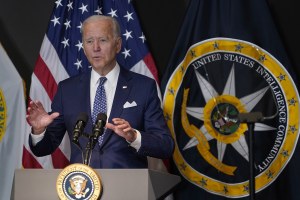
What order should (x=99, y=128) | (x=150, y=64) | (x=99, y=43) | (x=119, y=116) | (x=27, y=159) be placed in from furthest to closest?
(x=150, y=64) → (x=27, y=159) → (x=99, y=43) → (x=119, y=116) → (x=99, y=128)

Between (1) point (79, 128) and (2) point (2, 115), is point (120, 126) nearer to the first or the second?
(1) point (79, 128)

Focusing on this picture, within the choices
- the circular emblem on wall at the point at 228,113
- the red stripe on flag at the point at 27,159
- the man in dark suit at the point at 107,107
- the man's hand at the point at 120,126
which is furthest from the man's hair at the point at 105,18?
the red stripe on flag at the point at 27,159

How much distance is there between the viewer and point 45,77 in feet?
13.1

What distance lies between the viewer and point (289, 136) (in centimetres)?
382

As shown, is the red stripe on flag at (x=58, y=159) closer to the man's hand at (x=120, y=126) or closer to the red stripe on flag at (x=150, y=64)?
the red stripe on flag at (x=150, y=64)

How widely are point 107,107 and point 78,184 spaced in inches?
36.2

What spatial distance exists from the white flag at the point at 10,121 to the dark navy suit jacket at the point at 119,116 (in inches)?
32.2

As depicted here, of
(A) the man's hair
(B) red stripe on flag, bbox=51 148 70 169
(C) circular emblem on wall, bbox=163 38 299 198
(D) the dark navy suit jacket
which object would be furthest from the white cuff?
(B) red stripe on flag, bbox=51 148 70 169

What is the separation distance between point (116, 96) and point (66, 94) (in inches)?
12.9

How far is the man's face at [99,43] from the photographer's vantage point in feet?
10.4

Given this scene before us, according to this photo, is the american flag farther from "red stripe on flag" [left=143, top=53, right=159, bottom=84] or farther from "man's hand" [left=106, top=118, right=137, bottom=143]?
"man's hand" [left=106, top=118, right=137, bottom=143]

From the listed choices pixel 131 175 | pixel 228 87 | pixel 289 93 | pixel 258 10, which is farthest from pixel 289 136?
pixel 131 175

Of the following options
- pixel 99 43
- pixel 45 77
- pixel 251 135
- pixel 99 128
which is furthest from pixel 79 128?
pixel 45 77

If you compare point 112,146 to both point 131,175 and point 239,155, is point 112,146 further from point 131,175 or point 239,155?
point 239,155
